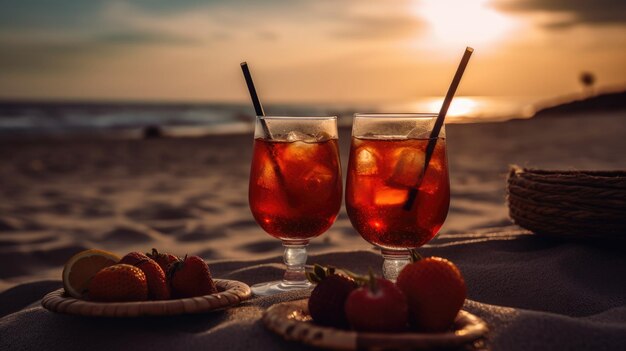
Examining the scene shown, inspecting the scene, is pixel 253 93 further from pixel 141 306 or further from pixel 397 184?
pixel 141 306

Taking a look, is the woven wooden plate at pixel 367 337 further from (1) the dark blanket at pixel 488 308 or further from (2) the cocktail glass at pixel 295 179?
(2) the cocktail glass at pixel 295 179

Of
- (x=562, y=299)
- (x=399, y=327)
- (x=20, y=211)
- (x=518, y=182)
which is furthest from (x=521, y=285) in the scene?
(x=20, y=211)

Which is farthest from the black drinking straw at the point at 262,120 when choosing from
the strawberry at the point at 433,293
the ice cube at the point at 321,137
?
the strawberry at the point at 433,293

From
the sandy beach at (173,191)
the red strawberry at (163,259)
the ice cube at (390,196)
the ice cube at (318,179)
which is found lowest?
the sandy beach at (173,191)

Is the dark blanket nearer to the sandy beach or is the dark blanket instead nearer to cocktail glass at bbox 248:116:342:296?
cocktail glass at bbox 248:116:342:296

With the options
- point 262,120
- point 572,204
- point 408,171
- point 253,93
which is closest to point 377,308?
point 408,171
